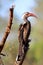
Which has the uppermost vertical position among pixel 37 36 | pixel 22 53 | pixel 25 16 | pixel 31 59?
pixel 25 16

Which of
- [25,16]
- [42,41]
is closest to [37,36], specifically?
[42,41]

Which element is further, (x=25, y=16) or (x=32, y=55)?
(x=32, y=55)

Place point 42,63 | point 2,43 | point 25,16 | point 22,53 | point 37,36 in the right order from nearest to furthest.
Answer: point 2,43, point 22,53, point 25,16, point 42,63, point 37,36

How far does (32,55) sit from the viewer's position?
8.29m

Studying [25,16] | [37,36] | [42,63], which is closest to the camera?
[25,16]

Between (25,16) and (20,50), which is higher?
(25,16)

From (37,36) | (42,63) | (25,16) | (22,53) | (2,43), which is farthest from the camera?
(37,36)

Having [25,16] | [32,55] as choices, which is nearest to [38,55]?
[32,55]

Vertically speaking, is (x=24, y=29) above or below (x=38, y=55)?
above

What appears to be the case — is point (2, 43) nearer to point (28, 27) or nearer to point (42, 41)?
point (28, 27)

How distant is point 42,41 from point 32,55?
42cm

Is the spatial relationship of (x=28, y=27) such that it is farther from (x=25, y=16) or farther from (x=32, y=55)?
(x=32, y=55)

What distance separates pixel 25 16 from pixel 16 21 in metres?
5.24

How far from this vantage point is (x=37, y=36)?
7.92m
